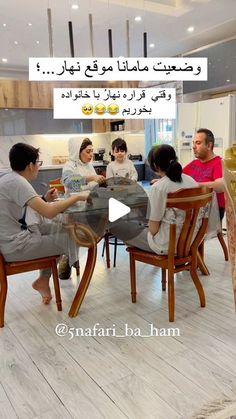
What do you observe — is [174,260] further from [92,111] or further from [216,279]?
[92,111]

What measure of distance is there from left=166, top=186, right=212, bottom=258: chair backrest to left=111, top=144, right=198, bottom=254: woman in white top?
0.05 metres

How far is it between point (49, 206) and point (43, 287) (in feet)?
2.33

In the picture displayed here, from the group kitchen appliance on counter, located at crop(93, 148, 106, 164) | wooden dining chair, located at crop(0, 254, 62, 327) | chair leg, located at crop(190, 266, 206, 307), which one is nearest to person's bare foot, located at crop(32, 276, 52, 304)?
wooden dining chair, located at crop(0, 254, 62, 327)

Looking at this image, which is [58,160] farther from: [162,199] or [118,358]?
[118,358]

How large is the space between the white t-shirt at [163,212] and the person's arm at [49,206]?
450 mm

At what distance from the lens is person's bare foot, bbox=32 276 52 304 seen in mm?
2354

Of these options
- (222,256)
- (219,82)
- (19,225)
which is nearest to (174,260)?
(19,225)

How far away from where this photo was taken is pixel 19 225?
2059 mm

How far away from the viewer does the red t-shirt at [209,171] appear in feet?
9.07

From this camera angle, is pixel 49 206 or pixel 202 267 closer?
pixel 49 206

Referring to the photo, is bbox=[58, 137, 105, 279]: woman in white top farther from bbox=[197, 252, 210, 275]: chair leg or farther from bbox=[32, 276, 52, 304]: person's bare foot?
bbox=[197, 252, 210, 275]: chair leg
